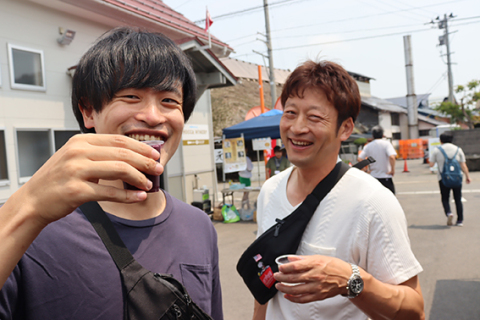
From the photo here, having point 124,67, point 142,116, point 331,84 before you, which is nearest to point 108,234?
point 142,116

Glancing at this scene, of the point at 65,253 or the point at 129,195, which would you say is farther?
the point at 65,253

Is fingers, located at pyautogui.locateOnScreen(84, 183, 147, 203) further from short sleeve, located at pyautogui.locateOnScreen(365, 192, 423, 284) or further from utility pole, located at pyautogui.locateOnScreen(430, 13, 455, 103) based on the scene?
utility pole, located at pyautogui.locateOnScreen(430, 13, 455, 103)

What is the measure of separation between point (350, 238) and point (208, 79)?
302 inches

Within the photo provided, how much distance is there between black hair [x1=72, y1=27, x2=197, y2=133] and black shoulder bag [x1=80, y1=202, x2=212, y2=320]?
479 mm

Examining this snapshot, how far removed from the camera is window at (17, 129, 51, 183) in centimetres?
654

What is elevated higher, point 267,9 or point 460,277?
point 267,9

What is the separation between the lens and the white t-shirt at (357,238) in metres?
1.67

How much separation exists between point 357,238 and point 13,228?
1.44 metres

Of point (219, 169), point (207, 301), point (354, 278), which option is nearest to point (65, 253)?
point (207, 301)

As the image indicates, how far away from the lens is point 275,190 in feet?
7.37

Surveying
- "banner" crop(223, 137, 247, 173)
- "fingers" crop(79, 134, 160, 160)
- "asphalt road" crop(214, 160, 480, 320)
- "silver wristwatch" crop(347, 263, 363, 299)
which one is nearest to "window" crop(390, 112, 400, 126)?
"asphalt road" crop(214, 160, 480, 320)

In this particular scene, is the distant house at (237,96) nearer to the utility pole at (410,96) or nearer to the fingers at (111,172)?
the utility pole at (410,96)

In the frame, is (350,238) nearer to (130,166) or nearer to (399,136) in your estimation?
(130,166)

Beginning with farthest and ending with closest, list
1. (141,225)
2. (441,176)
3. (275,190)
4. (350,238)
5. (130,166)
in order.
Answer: (441,176), (275,190), (350,238), (141,225), (130,166)
